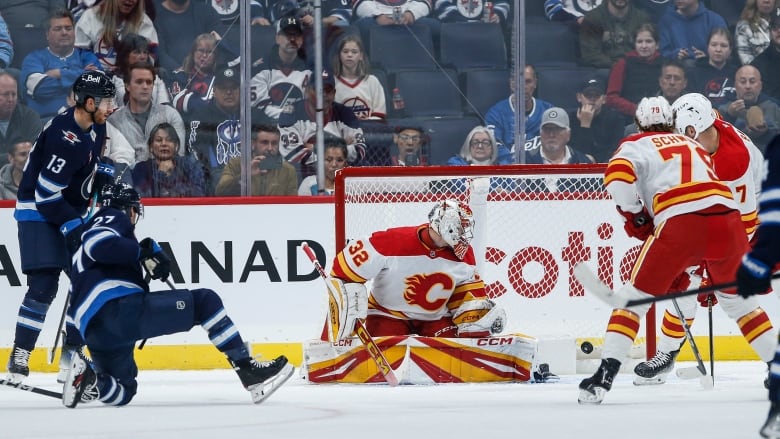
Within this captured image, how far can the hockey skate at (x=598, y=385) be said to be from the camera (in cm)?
443

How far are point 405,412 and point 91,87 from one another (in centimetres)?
193

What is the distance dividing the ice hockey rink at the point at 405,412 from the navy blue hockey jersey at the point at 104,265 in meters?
0.36

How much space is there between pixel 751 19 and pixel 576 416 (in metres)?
3.54

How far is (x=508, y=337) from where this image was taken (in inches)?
216

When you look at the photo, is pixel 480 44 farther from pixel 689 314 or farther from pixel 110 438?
pixel 110 438

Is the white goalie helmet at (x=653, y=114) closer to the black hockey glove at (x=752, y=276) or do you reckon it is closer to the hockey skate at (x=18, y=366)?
the black hockey glove at (x=752, y=276)

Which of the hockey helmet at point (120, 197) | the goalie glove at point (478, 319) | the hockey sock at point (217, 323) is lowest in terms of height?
the goalie glove at point (478, 319)

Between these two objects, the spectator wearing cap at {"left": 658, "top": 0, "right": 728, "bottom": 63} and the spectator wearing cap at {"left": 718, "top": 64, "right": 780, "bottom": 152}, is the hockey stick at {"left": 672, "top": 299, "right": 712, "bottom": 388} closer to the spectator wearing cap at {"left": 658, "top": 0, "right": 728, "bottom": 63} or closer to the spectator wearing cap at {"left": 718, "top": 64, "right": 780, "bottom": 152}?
the spectator wearing cap at {"left": 718, "top": 64, "right": 780, "bottom": 152}

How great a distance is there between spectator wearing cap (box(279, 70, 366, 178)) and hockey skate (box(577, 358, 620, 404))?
2.55 m

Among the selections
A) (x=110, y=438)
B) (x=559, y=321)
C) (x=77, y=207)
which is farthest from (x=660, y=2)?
(x=110, y=438)

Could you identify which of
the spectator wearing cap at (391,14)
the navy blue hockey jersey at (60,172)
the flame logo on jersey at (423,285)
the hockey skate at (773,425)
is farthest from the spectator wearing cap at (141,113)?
the hockey skate at (773,425)

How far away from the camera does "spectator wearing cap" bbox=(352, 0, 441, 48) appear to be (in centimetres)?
687

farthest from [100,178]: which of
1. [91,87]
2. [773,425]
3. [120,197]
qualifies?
[773,425]

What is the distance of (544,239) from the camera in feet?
20.6
